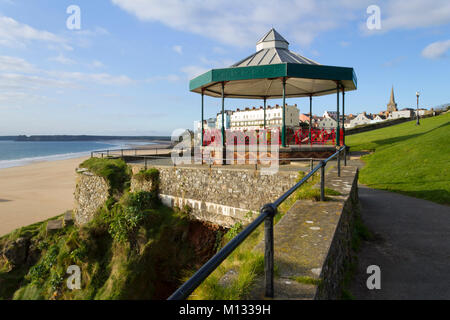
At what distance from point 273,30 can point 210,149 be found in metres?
7.31

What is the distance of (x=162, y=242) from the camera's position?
1019 centimetres

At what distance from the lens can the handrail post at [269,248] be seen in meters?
1.88

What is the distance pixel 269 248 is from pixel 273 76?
940cm

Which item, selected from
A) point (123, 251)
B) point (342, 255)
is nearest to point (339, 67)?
point (342, 255)

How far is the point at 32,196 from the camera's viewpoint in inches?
1145

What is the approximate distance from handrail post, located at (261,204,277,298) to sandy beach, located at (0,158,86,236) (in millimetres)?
23715

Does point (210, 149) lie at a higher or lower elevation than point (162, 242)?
higher

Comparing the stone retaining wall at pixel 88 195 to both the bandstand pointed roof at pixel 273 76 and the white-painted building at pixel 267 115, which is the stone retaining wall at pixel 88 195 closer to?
the bandstand pointed roof at pixel 273 76

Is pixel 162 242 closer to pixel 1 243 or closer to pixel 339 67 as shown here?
pixel 339 67

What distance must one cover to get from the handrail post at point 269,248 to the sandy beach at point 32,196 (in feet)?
77.8

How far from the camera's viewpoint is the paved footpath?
3510mm

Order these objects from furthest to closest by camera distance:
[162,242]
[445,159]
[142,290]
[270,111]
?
1. [270,111]
2. [445,159]
3. [162,242]
4. [142,290]

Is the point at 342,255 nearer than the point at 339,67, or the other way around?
the point at 342,255

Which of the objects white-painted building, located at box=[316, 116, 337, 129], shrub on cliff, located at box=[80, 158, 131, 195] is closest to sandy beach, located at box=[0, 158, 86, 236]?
shrub on cliff, located at box=[80, 158, 131, 195]
